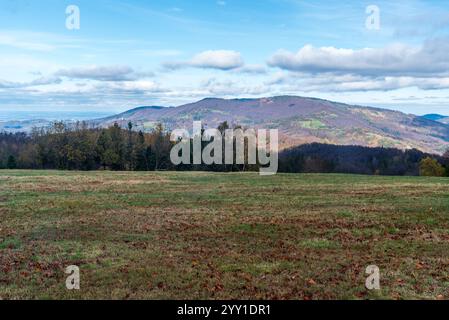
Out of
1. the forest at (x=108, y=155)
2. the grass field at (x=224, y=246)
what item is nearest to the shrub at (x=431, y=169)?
the forest at (x=108, y=155)

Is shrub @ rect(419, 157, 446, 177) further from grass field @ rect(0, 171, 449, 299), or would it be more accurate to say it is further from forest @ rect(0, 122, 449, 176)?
grass field @ rect(0, 171, 449, 299)

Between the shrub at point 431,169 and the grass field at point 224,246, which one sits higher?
the grass field at point 224,246

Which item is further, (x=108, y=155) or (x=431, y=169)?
(x=108, y=155)

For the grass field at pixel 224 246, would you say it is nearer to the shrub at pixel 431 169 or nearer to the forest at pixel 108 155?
the shrub at pixel 431 169

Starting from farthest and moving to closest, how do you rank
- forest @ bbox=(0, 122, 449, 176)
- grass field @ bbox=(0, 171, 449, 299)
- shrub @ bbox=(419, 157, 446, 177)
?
forest @ bbox=(0, 122, 449, 176) → shrub @ bbox=(419, 157, 446, 177) → grass field @ bbox=(0, 171, 449, 299)

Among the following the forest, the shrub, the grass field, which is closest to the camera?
the grass field

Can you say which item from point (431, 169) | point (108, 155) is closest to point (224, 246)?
point (431, 169)

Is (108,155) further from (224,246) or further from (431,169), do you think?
(224,246)

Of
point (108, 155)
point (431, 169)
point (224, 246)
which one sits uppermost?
point (108, 155)

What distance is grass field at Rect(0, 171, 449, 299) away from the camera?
10.6m

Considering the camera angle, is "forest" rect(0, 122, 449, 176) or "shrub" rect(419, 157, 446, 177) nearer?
"shrub" rect(419, 157, 446, 177)

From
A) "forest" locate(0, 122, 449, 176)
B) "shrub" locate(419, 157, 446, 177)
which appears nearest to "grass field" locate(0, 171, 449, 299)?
"shrub" locate(419, 157, 446, 177)

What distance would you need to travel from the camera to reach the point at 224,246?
15.1 m

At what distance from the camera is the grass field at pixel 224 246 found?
1055cm
